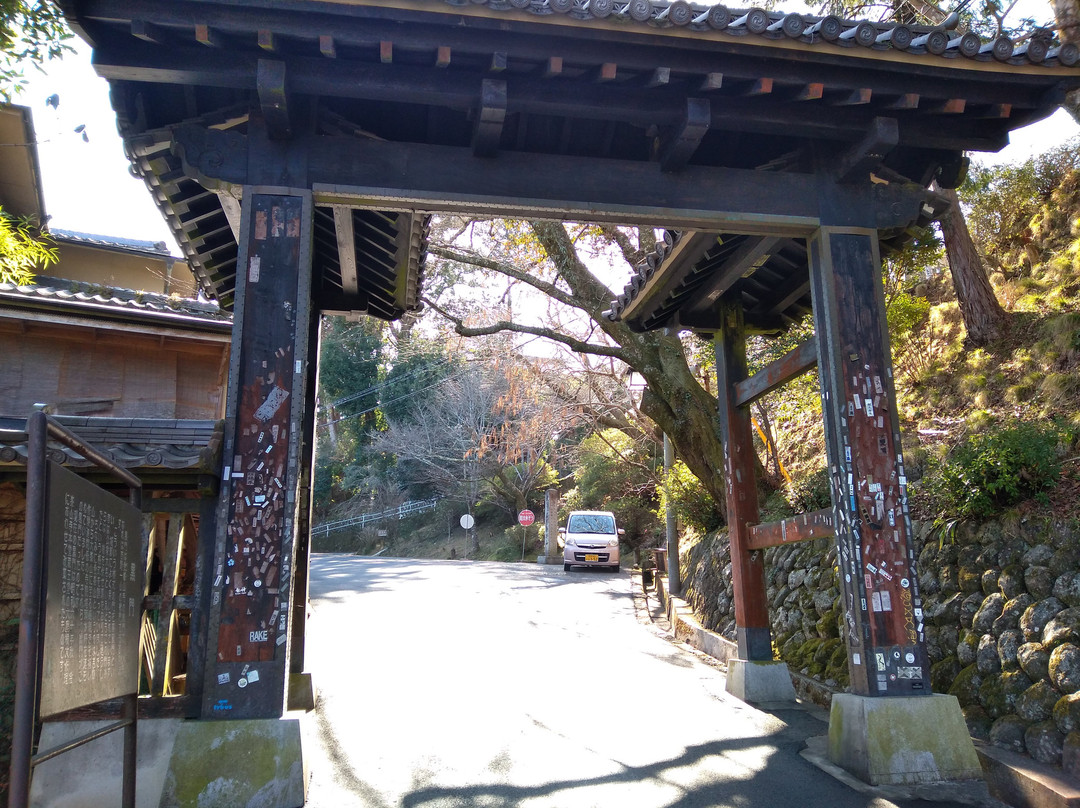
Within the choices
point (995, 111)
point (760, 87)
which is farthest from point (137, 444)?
point (995, 111)

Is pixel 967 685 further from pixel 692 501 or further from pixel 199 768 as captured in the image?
pixel 692 501

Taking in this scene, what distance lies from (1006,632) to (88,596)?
6.12 m

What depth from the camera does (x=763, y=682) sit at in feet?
24.1

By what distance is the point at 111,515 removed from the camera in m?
3.57

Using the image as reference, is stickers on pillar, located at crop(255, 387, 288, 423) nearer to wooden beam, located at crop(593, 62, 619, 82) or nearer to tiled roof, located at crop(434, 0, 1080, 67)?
tiled roof, located at crop(434, 0, 1080, 67)

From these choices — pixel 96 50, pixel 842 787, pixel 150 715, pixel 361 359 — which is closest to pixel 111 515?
pixel 150 715

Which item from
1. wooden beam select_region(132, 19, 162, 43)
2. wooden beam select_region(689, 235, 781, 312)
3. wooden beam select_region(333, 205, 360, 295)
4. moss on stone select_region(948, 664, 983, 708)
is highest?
wooden beam select_region(132, 19, 162, 43)

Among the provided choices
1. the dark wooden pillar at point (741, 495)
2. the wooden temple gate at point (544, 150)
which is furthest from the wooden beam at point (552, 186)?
the dark wooden pillar at point (741, 495)

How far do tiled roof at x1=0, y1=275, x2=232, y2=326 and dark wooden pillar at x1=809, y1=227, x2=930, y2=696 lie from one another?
7037 mm

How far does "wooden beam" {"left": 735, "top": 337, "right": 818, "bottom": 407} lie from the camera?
6.34 meters

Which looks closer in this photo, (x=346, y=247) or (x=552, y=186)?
(x=552, y=186)

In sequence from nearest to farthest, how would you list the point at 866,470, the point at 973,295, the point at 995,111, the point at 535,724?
1. the point at 866,470
2. the point at 995,111
3. the point at 535,724
4. the point at 973,295

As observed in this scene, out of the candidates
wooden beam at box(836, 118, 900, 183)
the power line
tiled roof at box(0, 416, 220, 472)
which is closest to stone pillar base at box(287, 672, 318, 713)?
tiled roof at box(0, 416, 220, 472)

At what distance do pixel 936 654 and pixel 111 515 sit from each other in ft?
20.8
